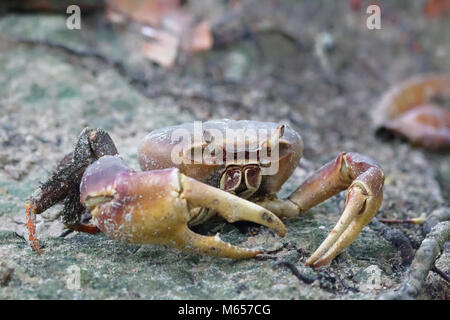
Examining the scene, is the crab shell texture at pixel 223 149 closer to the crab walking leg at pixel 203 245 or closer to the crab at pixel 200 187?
the crab at pixel 200 187

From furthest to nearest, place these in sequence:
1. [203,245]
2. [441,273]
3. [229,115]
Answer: [229,115] < [441,273] < [203,245]

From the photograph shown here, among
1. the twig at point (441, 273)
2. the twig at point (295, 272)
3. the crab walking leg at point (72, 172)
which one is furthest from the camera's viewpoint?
the crab walking leg at point (72, 172)

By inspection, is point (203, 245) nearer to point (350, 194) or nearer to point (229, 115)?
point (350, 194)

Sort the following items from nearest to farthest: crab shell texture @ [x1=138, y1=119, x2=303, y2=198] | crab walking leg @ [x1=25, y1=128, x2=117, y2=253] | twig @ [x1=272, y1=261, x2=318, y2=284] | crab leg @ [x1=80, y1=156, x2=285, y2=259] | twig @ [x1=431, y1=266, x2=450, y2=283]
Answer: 1. crab leg @ [x1=80, y1=156, x2=285, y2=259]
2. twig @ [x1=272, y1=261, x2=318, y2=284]
3. twig @ [x1=431, y1=266, x2=450, y2=283]
4. crab shell texture @ [x1=138, y1=119, x2=303, y2=198]
5. crab walking leg @ [x1=25, y1=128, x2=117, y2=253]

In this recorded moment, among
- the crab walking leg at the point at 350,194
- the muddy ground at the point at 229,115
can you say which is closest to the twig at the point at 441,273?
the muddy ground at the point at 229,115

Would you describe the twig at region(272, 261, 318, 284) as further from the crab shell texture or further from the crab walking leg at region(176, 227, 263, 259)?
the crab shell texture

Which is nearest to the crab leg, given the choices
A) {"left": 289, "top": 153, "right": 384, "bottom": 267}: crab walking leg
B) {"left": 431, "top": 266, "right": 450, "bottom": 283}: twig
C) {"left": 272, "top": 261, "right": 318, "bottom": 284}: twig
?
{"left": 272, "top": 261, "right": 318, "bottom": 284}: twig

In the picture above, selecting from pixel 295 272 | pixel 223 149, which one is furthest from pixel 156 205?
pixel 295 272
